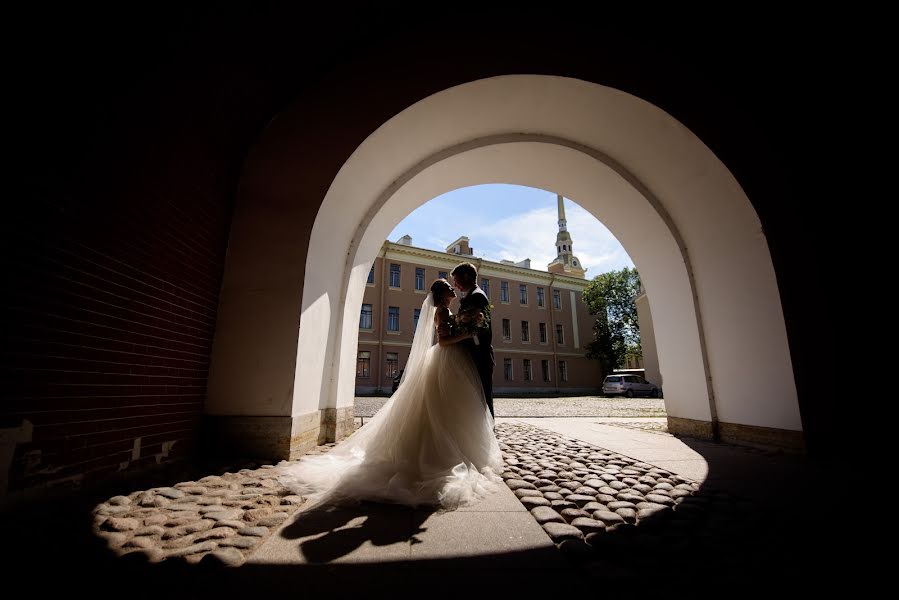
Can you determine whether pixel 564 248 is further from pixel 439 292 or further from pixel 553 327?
pixel 439 292

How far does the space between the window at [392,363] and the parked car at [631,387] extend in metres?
14.4

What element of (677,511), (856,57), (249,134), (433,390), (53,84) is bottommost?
(677,511)

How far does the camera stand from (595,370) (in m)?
31.6

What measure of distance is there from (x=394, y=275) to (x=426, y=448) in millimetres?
23771

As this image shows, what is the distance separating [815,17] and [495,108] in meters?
3.02

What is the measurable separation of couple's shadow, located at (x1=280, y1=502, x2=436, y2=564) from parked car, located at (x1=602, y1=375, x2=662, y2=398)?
24.9 meters

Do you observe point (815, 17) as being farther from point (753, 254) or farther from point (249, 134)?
point (249, 134)

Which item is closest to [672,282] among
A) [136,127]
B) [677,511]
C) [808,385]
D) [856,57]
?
[808,385]

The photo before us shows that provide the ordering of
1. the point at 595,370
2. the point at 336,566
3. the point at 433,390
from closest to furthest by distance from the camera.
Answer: the point at 336,566 → the point at 433,390 → the point at 595,370

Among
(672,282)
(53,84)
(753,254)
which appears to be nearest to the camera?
(53,84)

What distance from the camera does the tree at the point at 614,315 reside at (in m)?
31.0

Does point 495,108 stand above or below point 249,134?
above

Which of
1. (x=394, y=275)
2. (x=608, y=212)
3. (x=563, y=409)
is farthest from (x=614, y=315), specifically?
(x=608, y=212)

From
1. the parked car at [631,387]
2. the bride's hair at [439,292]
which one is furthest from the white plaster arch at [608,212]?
the parked car at [631,387]
